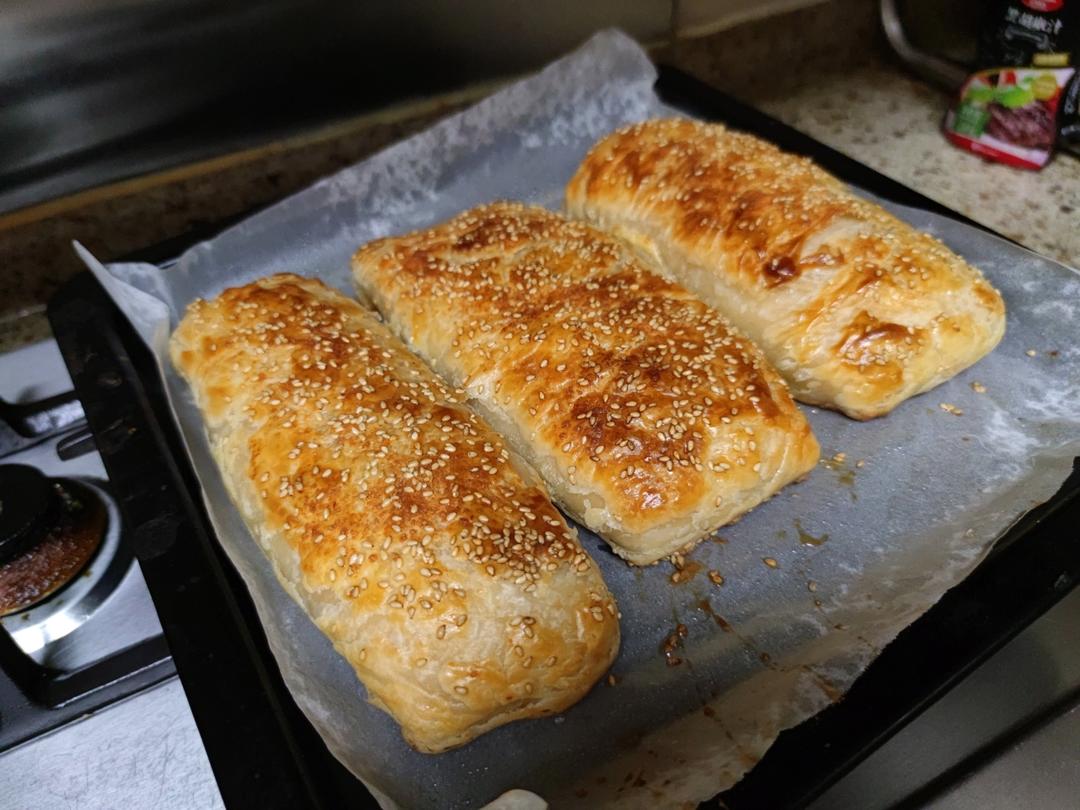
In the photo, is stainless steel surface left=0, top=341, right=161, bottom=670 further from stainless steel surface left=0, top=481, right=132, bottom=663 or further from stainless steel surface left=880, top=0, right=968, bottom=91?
stainless steel surface left=880, top=0, right=968, bottom=91

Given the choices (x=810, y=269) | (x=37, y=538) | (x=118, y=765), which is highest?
(x=810, y=269)

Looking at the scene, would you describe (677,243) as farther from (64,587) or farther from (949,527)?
(64,587)

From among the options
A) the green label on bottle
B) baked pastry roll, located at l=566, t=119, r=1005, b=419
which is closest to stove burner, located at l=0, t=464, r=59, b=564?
baked pastry roll, located at l=566, t=119, r=1005, b=419

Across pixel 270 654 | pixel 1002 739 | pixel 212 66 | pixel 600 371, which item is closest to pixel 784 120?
pixel 600 371

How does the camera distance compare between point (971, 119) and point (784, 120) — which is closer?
point (971, 119)

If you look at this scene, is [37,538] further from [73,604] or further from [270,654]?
[270,654]

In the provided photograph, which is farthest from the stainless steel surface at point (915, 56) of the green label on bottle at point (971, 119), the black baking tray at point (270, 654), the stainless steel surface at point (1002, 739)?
the stainless steel surface at point (1002, 739)

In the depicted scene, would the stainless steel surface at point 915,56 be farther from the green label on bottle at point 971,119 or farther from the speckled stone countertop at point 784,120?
the green label on bottle at point 971,119
